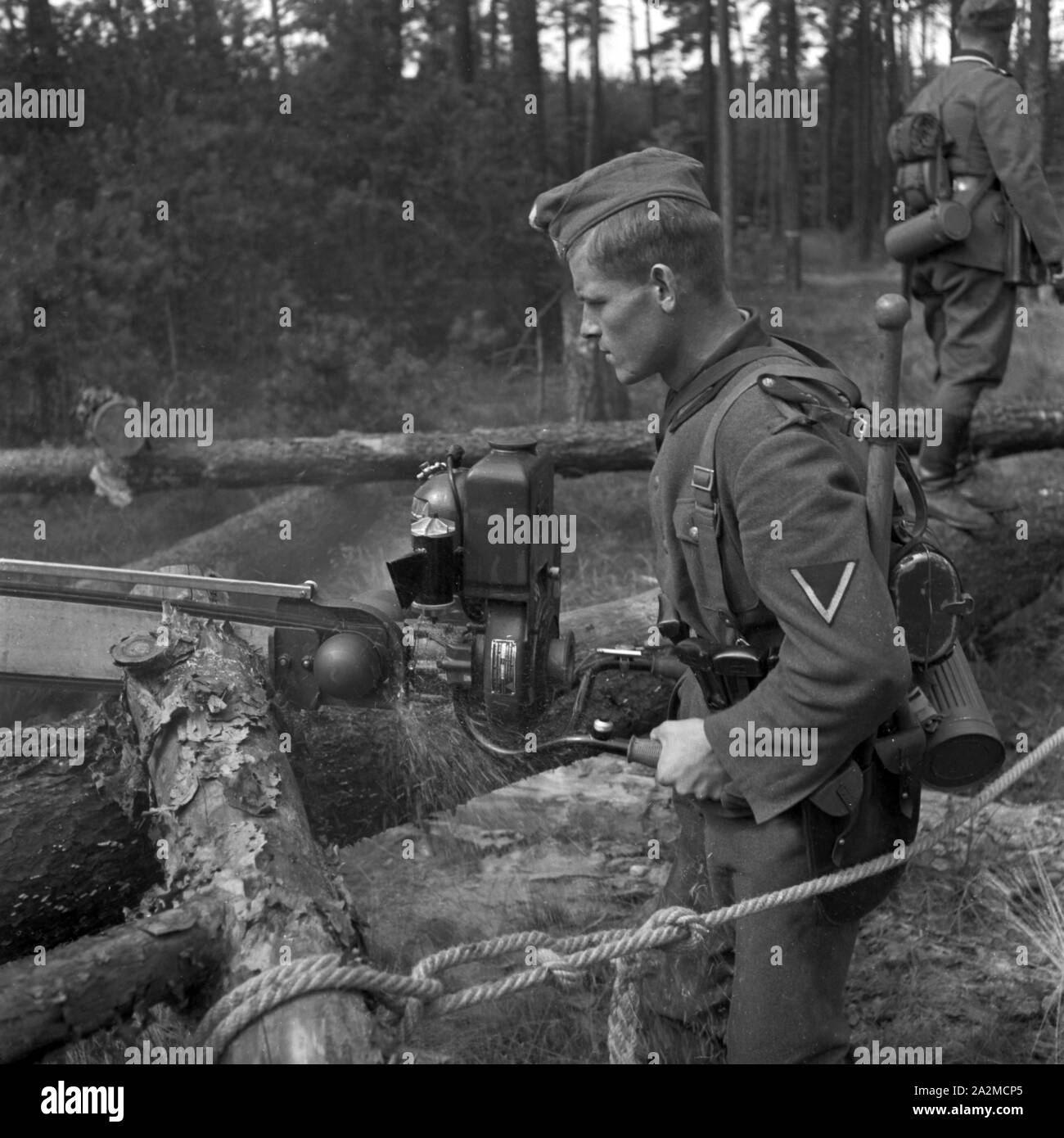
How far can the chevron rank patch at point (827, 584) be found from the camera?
2010 mm

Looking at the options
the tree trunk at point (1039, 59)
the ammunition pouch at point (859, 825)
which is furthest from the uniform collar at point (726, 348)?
the tree trunk at point (1039, 59)

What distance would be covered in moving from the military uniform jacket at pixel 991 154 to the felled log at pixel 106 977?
4.43 m

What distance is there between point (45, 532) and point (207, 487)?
0.98m

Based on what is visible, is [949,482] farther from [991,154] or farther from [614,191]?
[614,191]

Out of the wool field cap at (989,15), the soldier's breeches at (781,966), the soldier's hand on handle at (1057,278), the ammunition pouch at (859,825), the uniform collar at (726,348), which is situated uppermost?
the wool field cap at (989,15)

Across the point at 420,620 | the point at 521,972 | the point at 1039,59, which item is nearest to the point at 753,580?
the point at 521,972

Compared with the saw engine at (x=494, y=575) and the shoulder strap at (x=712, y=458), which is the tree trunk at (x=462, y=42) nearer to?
the saw engine at (x=494, y=575)

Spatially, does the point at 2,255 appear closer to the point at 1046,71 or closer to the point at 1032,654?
the point at 1032,654

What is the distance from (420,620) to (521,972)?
0.89m

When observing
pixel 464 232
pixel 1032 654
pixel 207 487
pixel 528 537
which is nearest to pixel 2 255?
pixel 207 487

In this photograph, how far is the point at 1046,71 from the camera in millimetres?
9492

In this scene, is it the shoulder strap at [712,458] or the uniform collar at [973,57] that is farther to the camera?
the uniform collar at [973,57]

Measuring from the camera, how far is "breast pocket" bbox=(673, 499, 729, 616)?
220cm

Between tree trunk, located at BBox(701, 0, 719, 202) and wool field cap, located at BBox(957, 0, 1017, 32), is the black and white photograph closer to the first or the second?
wool field cap, located at BBox(957, 0, 1017, 32)
